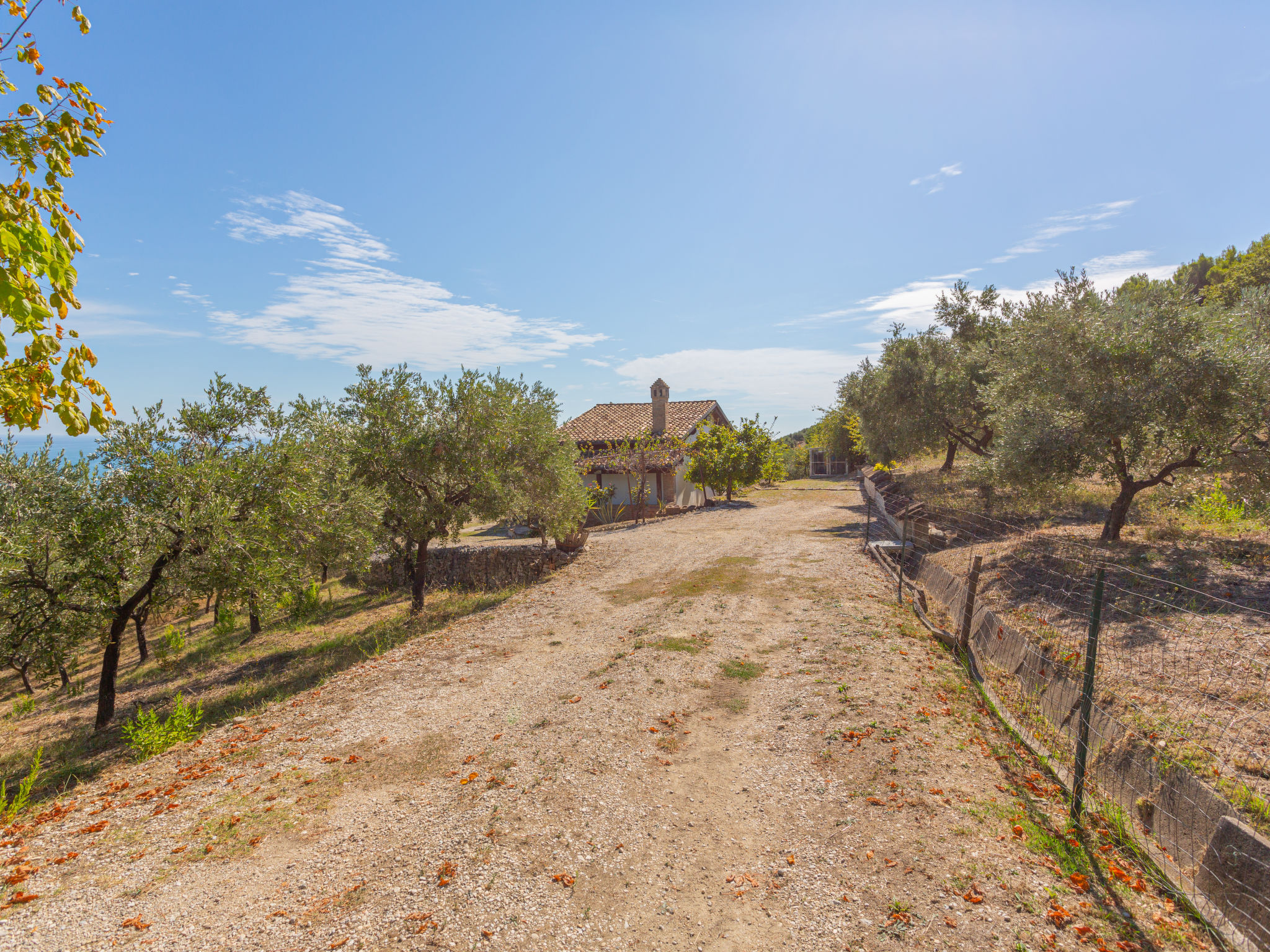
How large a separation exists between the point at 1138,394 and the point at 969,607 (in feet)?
21.1

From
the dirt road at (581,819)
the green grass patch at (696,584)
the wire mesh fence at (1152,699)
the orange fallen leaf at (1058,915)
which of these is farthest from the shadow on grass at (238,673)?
the wire mesh fence at (1152,699)

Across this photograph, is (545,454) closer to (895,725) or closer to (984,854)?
(895,725)

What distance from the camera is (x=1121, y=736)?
16.9 ft

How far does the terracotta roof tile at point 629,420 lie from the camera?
113 feet

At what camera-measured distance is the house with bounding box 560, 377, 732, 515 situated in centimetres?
3105

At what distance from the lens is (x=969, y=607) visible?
8555 millimetres

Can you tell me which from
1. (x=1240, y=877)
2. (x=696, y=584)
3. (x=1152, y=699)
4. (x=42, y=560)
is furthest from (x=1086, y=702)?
(x=42, y=560)

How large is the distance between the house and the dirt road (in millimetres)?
20226

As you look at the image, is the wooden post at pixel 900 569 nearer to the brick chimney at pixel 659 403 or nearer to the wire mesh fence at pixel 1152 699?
the wire mesh fence at pixel 1152 699

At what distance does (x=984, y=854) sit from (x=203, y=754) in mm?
9478

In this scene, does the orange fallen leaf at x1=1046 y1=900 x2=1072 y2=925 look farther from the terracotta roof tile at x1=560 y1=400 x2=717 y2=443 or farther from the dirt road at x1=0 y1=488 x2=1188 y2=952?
the terracotta roof tile at x1=560 y1=400 x2=717 y2=443

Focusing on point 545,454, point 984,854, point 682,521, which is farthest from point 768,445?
point 984,854

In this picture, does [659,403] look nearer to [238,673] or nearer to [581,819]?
[238,673]

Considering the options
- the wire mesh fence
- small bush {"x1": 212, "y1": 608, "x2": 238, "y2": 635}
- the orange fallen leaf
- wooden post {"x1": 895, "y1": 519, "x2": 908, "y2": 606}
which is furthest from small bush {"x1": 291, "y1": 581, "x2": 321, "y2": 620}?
the orange fallen leaf
